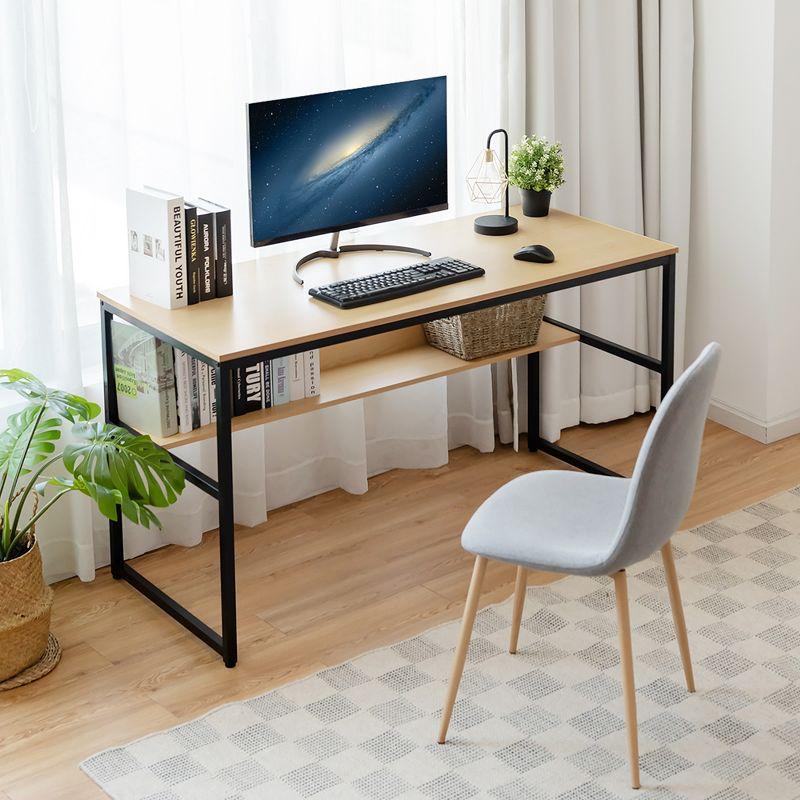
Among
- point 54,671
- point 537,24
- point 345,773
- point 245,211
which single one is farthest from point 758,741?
point 537,24

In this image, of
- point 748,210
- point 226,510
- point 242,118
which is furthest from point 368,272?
point 748,210

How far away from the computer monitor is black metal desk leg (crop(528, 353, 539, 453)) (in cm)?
72

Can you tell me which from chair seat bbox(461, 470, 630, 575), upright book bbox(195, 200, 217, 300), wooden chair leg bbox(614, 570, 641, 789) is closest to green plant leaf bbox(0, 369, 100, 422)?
upright book bbox(195, 200, 217, 300)

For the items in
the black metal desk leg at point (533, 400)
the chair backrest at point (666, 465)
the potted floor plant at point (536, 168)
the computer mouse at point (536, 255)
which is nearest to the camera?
the chair backrest at point (666, 465)

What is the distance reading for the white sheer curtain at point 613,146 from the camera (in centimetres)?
369

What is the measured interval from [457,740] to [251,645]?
1.92 feet

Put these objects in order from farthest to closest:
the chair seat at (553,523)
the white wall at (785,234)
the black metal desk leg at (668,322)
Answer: the white wall at (785,234) < the black metal desk leg at (668,322) < the chair seat at (553,523)

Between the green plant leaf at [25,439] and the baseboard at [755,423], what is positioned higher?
the green plant leaf at [25,439]

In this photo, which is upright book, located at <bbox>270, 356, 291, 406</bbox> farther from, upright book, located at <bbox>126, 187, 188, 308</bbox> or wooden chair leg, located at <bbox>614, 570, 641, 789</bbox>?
wooden chair leg, located at <bbox>614, 570, 641, 789</bbox>

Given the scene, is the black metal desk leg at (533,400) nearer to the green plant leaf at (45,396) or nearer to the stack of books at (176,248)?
the stack of books at (176,248)

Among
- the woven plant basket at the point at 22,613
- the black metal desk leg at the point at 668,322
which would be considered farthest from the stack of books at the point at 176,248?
the black metal desk leg at the point at 668,322

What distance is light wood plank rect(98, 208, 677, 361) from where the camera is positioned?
109 inches

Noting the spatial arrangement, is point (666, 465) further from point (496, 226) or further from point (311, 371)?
point (496, 226)

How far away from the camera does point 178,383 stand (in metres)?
2.92
